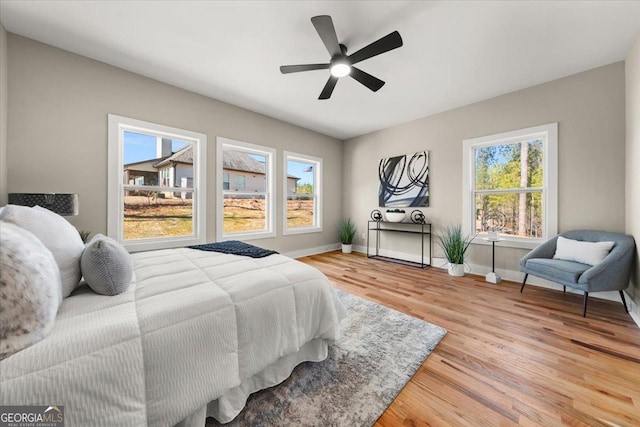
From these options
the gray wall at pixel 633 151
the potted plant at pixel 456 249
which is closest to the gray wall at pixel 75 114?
the potted plant at pixel 456 249

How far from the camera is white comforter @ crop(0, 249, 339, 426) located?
0.75 metres

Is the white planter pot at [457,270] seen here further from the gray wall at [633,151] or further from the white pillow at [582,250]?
the gray wall at [633,151]

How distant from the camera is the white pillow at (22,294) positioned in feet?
2.43

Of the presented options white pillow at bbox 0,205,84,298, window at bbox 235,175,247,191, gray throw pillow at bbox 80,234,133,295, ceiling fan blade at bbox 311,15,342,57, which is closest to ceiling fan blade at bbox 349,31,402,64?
ceiling fan blade at bbox 311,15,342,57

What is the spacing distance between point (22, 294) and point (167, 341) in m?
0.49

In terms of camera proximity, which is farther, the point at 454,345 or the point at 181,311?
the point at 454,345

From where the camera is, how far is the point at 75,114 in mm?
2590

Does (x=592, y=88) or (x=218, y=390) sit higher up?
(x=592, y=88)

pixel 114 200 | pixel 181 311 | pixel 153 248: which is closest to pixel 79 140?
pixel 114 200

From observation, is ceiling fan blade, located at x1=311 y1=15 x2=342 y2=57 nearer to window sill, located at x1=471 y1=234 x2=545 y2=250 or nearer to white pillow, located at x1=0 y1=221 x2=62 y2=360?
white pillow, located at x1=0 y1=221 x2=62 y2=360

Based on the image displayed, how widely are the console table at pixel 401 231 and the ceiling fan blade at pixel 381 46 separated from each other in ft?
9.57

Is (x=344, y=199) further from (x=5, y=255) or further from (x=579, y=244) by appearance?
(x=5, y=255)

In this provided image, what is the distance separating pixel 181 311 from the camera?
3.51 feet

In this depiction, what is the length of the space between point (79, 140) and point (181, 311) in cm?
288
